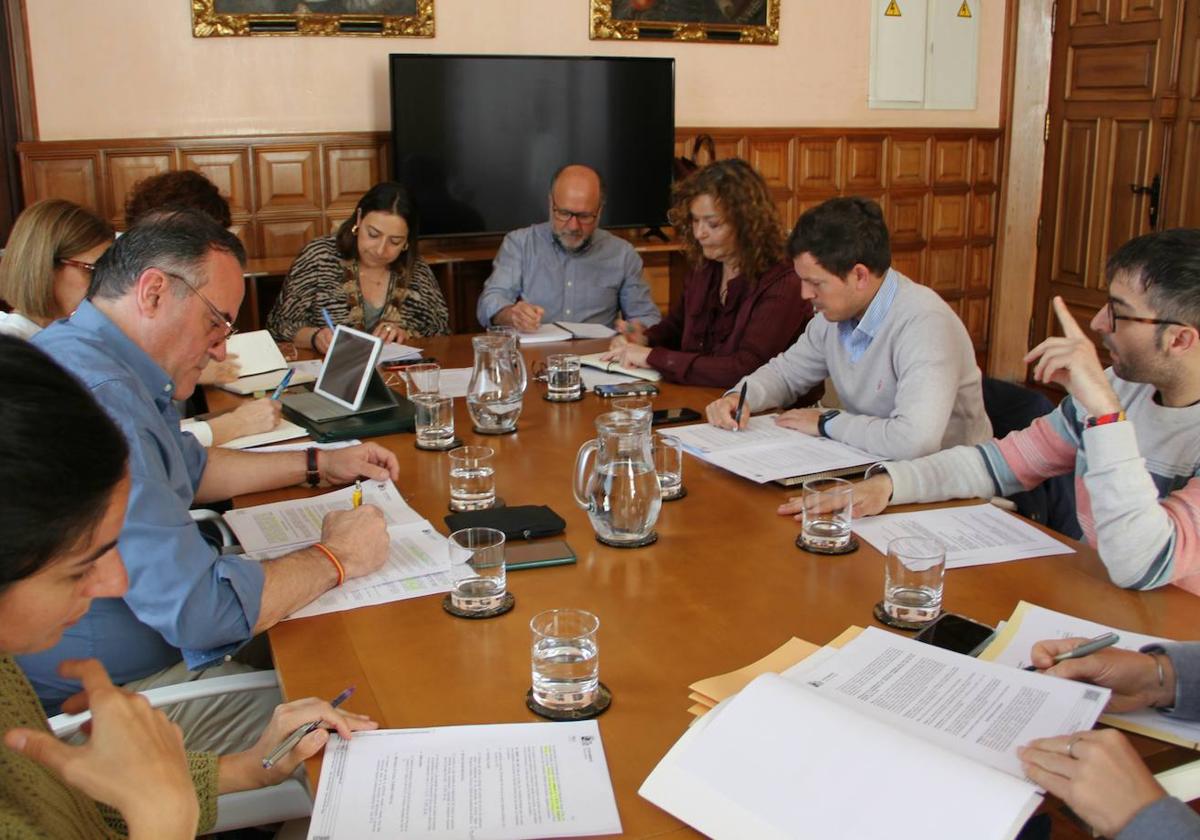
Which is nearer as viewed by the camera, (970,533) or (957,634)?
(957,634)

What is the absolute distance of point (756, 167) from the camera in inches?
226

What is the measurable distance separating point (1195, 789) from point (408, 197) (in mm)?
3294

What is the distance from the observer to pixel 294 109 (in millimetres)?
4863

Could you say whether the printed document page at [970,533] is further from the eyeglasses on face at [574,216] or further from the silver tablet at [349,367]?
the eyeglasses on face at [574,216]

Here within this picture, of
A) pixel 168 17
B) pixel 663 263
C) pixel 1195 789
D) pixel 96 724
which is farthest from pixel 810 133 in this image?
pixel 96 724

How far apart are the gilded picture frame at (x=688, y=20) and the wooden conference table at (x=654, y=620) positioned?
12.4 ft

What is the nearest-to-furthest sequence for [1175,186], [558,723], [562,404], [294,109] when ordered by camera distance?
1. [558,723]
2. [562,404]
3. [294,109]
4. [1175,186]

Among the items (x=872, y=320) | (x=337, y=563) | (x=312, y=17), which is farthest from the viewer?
(x=312, y=17)

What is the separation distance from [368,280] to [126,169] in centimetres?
134

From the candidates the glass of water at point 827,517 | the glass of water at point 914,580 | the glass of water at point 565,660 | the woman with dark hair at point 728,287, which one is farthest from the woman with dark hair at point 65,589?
the woman with dark hair at point 728,287

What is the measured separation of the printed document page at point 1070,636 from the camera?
4.27ft

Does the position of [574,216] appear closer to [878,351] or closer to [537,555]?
[878,351]

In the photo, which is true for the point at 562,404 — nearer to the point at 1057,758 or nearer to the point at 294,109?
the point at 1057,758

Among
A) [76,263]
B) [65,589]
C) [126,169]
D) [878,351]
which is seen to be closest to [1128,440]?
[878,351]
